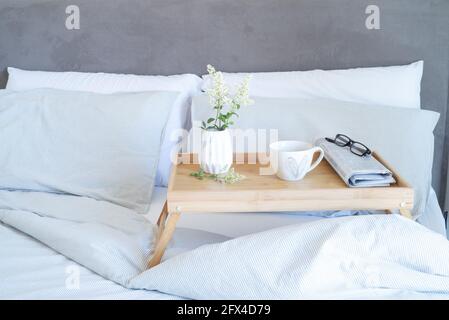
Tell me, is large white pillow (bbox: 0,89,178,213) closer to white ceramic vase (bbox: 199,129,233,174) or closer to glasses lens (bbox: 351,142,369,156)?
white ceramic vase (bbox: 199,129,233,174)

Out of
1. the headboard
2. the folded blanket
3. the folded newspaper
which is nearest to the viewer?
the folded blanket

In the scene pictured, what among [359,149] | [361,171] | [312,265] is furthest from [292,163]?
[312,265]

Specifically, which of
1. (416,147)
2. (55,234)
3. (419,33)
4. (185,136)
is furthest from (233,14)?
(55,234)

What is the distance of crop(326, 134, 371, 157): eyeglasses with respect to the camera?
157 cm

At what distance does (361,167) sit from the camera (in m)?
1.43

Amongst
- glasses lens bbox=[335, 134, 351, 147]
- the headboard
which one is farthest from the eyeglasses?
the headboard

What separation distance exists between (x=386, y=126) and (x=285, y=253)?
848mm

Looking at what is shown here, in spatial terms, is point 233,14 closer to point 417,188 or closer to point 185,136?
point 185,136

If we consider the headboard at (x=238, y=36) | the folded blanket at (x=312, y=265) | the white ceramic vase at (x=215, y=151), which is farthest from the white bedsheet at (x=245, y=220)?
the headboard at (x=238, y=36)

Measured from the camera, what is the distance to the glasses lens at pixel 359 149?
5.15ft

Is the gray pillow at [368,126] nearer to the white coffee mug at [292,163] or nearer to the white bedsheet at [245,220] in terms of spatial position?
the white bedsheet at [245,220]

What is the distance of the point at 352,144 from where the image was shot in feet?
5.34

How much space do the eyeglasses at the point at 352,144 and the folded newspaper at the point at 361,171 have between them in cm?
3

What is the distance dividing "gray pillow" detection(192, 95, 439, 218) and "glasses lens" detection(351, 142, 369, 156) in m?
0.11
